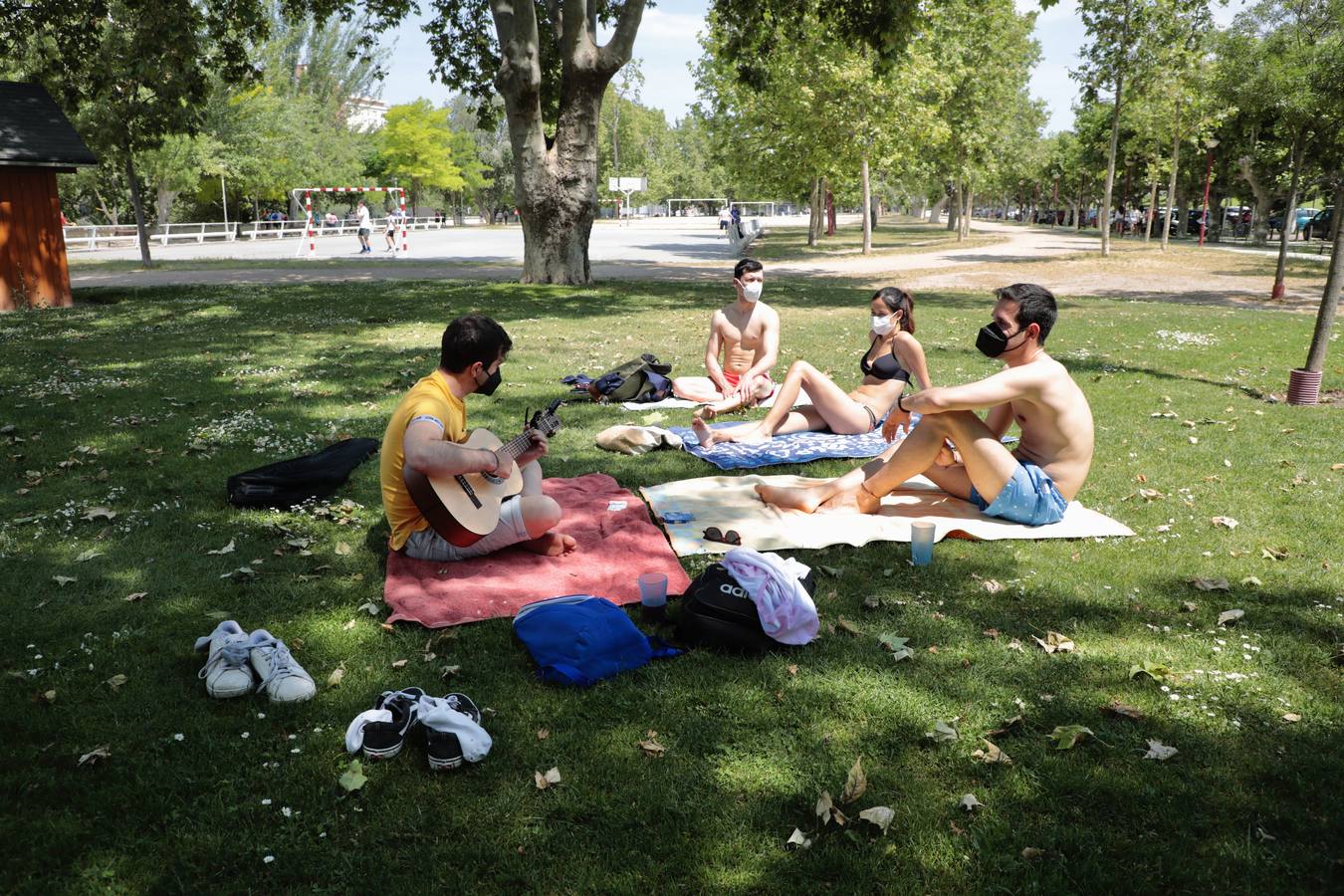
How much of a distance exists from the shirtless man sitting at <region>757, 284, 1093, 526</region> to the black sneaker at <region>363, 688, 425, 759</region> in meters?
3.33

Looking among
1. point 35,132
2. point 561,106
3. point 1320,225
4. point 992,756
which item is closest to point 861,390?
point 992,756

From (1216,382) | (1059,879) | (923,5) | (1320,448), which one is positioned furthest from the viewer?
(923,5)

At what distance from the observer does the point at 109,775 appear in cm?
347

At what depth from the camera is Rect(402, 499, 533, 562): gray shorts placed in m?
5.36

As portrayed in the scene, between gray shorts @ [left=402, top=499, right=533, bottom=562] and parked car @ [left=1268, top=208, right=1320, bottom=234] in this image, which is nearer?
gray shorts @ [left=402, top=499, right=533, bottom=562]

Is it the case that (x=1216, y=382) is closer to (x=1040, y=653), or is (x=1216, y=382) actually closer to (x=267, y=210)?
(x=1040, y=653)

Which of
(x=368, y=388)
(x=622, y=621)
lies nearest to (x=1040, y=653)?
(x=622, y=621)

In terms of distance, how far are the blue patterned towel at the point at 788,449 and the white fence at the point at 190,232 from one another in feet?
112

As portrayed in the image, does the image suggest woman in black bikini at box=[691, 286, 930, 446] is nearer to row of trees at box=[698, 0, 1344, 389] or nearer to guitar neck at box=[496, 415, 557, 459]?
guitar neck at box=[496, 415, 557, 459]

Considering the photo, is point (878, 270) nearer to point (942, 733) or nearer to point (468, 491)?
point (468, 491)

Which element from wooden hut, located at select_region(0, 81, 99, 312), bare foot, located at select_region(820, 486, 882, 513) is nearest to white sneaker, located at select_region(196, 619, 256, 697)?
bare foot, located at select_region(820, 486, 882, 513)

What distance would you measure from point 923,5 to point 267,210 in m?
46.6

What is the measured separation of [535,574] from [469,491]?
63 centimetres

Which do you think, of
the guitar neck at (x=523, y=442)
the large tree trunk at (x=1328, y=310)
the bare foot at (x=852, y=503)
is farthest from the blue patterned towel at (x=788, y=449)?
the large tree trunk at (x=1328, y=310)
